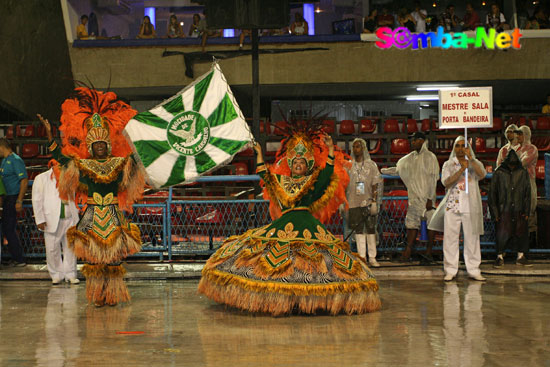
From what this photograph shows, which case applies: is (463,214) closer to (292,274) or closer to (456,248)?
(456,248)

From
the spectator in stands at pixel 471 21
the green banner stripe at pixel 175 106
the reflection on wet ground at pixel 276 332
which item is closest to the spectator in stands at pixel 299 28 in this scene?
the spectator in stands at pixel 471 21

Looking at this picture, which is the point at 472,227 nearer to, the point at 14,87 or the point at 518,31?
the point at 518,31

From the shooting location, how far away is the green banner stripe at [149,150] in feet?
29.1

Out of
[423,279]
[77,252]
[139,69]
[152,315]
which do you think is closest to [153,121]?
[77,252]

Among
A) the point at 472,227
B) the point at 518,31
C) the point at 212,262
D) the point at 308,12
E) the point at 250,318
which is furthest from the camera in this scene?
the point at 308,12

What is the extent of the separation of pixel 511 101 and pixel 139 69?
1293cm

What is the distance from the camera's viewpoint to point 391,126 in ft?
63.1

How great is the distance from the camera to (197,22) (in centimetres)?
2202

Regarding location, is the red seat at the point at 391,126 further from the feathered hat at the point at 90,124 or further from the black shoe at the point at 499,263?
the feathered hat at the point at 90,124

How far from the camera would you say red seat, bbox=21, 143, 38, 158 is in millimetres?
19562

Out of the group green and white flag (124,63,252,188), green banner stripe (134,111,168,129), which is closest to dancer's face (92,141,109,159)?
green and white flag (124,63,252,188)

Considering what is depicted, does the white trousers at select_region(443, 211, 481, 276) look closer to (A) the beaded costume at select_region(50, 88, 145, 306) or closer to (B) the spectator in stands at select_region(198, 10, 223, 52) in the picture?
(A) the beaded costume at select_region(50, 88, 145, 306)

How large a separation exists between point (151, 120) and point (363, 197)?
4097mm

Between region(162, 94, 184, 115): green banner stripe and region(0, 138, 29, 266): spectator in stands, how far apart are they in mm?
3750
